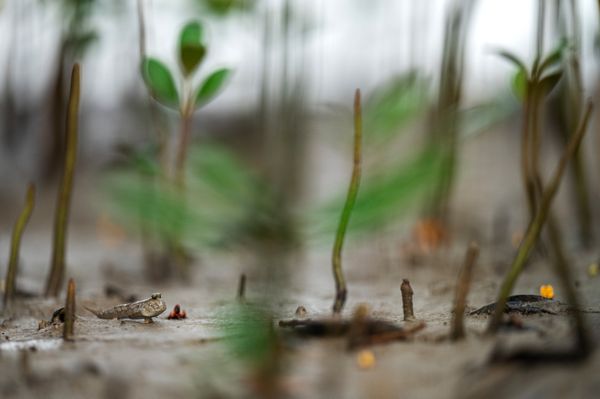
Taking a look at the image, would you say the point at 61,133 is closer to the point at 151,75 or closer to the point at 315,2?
the point at 315,2

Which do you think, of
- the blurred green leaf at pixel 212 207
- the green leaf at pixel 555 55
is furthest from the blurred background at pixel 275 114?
the green leaf at pixel 555 55

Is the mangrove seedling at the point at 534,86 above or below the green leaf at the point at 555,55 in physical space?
below

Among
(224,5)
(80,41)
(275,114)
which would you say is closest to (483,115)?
(275,114)

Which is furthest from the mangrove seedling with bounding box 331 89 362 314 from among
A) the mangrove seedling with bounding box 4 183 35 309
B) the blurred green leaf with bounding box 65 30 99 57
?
the blurred green leaf with bounding box 65 30 99 57

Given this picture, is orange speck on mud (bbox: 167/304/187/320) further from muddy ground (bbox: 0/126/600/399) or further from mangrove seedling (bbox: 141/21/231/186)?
mangrove seedling (bbox: 141/21/231/186)

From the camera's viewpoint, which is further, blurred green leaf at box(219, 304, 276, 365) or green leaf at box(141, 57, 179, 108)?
green leaf at box(141, 57, 179, 108)

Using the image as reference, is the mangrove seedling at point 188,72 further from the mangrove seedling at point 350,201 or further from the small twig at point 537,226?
the small twig at point 537,226
